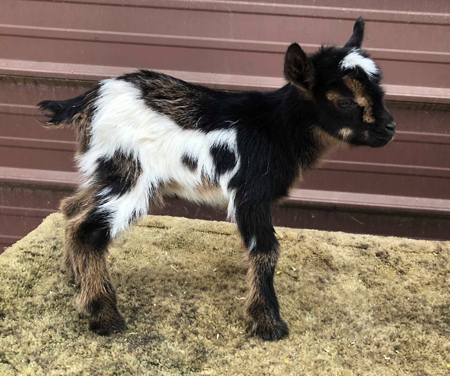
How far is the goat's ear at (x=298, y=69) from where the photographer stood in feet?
6.07

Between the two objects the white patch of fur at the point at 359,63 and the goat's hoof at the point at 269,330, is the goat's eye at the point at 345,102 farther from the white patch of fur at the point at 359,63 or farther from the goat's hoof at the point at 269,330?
the goat's hoof at the point at 269,330

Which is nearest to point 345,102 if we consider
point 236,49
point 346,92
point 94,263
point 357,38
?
point 346,92

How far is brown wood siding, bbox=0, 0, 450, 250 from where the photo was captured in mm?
2951

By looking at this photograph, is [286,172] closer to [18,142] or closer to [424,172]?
[424,172]

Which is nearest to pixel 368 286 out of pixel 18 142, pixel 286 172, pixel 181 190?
pixel 286 172

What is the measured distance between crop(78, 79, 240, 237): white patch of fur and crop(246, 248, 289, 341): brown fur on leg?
1.23 ft

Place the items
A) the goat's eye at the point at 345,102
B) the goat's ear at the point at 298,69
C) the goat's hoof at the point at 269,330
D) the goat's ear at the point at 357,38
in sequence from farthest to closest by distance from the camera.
A: the goat's ear at the point at 357,38
the goat's hoof at the point at 269,330
the goat's eye at the point at 345,102
the goat's ear at the point at 298,69

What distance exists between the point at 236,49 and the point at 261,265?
171 centimetres

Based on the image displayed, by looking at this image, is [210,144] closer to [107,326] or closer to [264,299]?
[264,299]

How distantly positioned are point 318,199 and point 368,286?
35.0 inches

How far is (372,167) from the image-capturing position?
3.22 m

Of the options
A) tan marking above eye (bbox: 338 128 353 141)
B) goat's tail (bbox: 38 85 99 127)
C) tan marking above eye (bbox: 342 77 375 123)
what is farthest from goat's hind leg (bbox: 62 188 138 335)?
tan marking above eye (bbox: 342 77 375 123)

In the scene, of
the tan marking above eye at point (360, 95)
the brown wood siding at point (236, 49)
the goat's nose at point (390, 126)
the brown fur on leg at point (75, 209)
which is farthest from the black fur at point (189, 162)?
the brown wood siding at point (236, 49)

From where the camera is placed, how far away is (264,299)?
211cm
